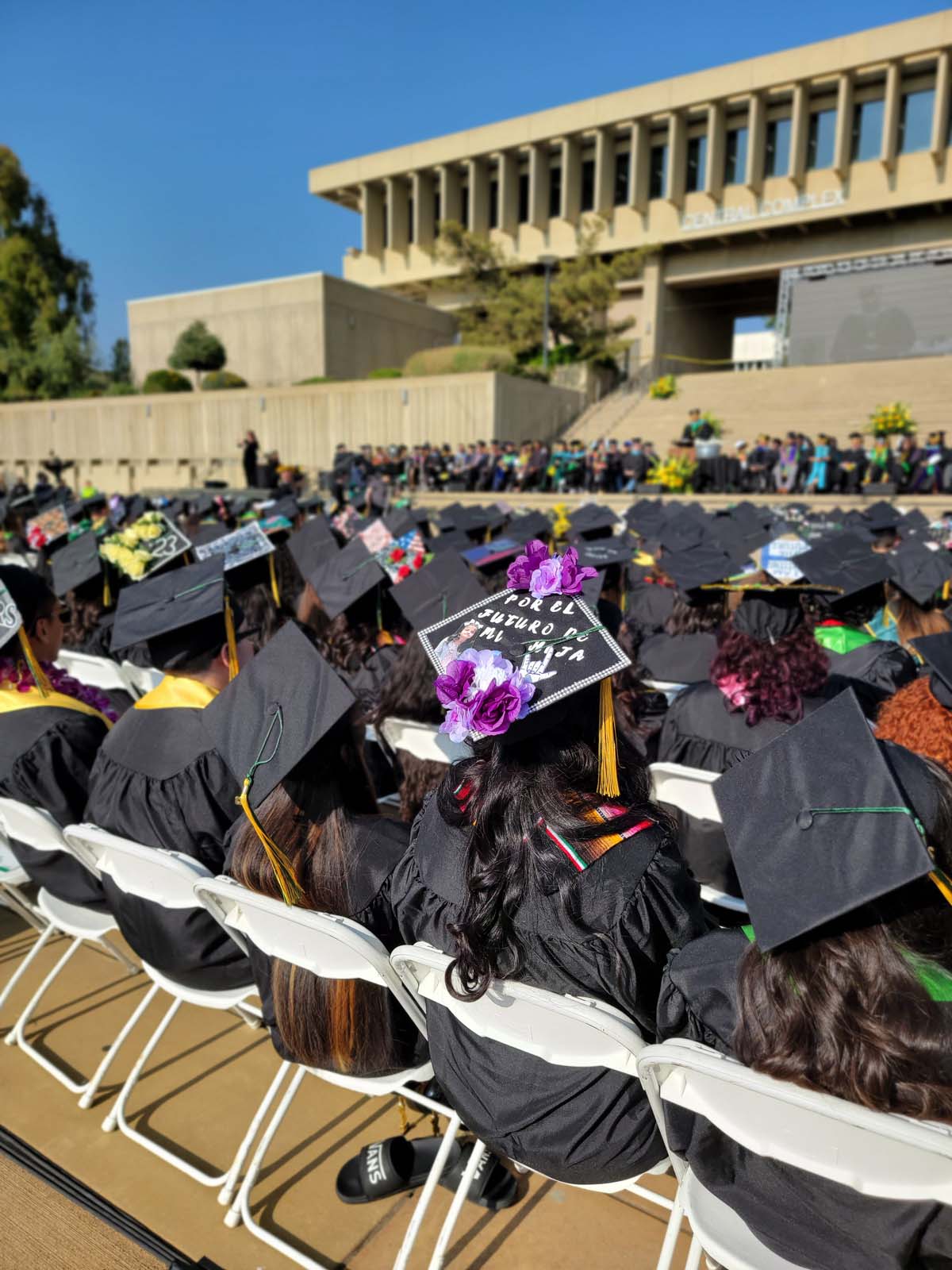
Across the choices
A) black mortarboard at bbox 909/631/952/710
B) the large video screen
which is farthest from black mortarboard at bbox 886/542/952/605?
the large video screen

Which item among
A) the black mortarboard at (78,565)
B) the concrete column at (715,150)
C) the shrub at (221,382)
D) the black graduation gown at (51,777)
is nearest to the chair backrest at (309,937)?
the black graduation gown at (51,777)

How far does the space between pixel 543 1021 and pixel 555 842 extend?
0.32 meters

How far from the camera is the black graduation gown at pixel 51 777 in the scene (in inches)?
105

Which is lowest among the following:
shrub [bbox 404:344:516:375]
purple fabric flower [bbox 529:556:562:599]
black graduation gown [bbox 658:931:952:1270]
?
black graduation gown [bbox 658:931:952:1270]

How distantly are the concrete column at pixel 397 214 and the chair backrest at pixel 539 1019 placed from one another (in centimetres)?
4924

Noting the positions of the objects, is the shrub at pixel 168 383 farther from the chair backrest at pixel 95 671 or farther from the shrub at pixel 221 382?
the chair backrest at pixel 95 671

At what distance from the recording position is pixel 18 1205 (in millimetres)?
2086

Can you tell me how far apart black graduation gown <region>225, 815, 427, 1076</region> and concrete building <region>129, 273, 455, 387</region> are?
34673mm

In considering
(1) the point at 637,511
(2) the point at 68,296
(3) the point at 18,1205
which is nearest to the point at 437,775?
(3) the point at 18,1205

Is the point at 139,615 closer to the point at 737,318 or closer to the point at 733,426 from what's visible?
the point at 733,426

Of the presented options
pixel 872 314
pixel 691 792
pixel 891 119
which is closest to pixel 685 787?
pixel 691 792

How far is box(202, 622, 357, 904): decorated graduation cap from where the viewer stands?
1836 mm

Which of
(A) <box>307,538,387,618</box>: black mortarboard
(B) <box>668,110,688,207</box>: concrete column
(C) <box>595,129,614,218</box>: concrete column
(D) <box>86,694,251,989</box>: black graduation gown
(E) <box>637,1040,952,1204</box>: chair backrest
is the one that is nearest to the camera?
(E) <box>637,1040,952,1204</box>: chair backrest

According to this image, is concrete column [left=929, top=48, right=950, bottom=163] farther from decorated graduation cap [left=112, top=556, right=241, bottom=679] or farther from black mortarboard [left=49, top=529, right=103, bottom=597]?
decorated graduation cap [left=112, top=556, right=241, bottom=679]
